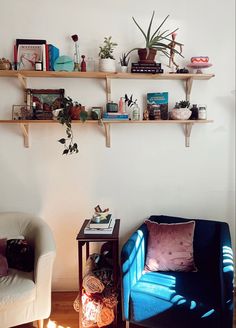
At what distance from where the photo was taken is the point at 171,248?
212 cm

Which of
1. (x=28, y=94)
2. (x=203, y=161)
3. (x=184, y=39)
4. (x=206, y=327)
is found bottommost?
(x=206, y=327)

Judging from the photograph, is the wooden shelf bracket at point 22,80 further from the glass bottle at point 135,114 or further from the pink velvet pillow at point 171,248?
the pink velvet pillow at point 171,248

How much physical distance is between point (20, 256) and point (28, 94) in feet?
4.16

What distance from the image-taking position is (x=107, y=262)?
2.19 meters

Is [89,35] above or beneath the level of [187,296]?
above

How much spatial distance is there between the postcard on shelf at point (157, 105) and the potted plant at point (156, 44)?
0.28 m

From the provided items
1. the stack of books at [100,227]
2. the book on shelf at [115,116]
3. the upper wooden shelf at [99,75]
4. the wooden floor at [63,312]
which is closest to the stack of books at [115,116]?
the book on shelf at [115,116]

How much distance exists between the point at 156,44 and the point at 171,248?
1.61 m

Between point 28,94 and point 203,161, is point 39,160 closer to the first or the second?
point 28,94

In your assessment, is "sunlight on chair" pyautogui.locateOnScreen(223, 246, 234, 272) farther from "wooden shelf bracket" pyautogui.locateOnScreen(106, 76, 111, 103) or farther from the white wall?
"wooden shelf bracket" pyautogui.locateOnScreen(106, 76, 111, 103)

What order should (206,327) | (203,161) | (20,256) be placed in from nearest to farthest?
(206,327)
(20,256)
(203,161)

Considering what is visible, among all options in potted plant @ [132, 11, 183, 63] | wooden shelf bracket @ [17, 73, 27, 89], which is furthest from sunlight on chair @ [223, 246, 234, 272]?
wooden shelf bracket @ [17, 73, 27, 89]

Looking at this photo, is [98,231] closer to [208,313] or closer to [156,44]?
[208,313]

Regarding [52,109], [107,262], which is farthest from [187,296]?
[52,109]
